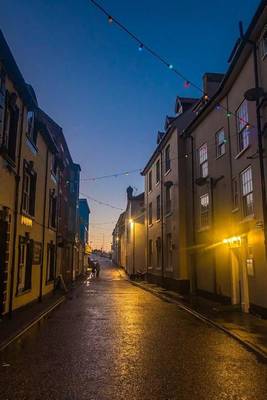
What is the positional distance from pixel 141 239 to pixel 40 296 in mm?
29302

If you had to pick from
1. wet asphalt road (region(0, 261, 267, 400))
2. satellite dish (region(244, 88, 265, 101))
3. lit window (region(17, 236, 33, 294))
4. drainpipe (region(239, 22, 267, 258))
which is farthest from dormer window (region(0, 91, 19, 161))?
drainpipe (region(239, 22, 267, 258))

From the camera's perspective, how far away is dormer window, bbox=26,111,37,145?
15.9m

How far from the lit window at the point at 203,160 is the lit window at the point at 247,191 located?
190 inches

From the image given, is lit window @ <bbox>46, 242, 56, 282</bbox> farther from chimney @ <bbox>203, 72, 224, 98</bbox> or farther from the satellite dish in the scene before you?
the satellite dish

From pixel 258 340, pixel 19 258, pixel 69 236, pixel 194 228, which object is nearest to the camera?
pixel 258 340

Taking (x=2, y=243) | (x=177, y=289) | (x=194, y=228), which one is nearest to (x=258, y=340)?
(x=2, y=243)

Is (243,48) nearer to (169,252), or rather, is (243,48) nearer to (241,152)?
(241,152)

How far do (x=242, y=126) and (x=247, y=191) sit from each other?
254 cm

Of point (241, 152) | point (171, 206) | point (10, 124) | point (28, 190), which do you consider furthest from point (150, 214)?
point (10, 124)

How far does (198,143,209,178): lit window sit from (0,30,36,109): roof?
29.7ft

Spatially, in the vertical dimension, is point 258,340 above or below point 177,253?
A: below

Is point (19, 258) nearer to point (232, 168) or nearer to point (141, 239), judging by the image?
point (232, 168)

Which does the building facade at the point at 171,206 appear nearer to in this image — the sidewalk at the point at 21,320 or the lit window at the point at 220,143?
the lit window at the point at 220,143

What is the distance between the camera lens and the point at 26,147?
50.0 feet
